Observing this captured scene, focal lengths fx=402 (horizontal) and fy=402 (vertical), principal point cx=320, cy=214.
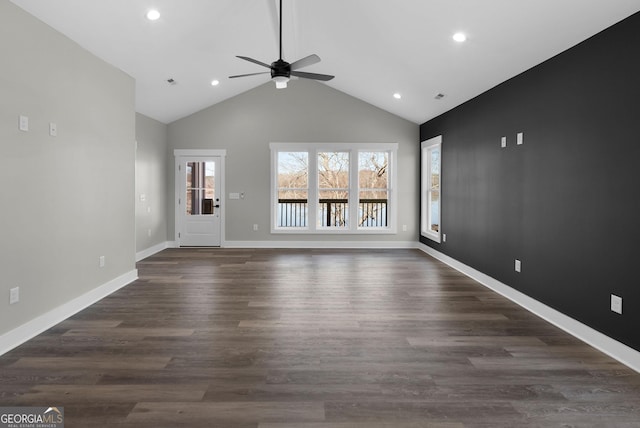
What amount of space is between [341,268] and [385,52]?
3106 millimetres

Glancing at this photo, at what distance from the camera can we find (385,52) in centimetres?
515

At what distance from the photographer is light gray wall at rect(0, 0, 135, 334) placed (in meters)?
3.01

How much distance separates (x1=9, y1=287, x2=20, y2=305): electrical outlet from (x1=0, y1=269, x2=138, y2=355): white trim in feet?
0.69

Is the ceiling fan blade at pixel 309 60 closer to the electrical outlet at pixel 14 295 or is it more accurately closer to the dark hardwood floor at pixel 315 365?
the dark hardwood floor at pixel 315 365

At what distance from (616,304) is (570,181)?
1078mm

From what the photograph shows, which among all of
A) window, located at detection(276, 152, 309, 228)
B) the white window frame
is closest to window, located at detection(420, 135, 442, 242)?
the white window frame

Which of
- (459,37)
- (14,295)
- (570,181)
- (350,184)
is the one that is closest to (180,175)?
(350,184)

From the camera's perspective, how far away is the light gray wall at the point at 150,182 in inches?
268

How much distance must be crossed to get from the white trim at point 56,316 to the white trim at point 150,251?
1864 millimetres

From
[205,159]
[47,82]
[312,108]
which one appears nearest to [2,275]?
[47,82]

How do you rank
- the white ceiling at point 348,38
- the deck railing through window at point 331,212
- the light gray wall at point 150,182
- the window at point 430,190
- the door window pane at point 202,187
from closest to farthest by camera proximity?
the white ceiling at point 348,38 → the light gray wall at point 150,182 → the window at point 430,190 → the door window pane at point 202,187 → the deck railing through window at point 331,212

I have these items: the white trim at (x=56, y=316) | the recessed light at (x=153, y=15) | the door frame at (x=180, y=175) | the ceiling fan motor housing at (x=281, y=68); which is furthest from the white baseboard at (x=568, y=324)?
the door frame at (x=180, y=175)

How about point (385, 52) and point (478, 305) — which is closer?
point (478, 305)

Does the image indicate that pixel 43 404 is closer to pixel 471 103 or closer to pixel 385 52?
pixel 385 52
